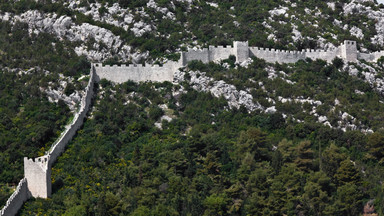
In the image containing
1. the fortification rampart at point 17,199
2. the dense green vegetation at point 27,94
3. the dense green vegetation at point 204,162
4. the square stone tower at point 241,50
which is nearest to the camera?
the fortification rampart at point 17,199

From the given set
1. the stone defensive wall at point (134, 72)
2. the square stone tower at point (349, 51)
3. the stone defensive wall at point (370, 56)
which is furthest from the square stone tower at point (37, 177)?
the stone defensive wall at point (370, 56)

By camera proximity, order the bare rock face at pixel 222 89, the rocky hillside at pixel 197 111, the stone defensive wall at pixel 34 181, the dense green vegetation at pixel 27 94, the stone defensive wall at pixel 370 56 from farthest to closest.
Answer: the stone defensive wall at pixel 370 56
the bare rock face at pixel 222 89
the dense green vegetation at pixel 27 94
the rocky hillside at pixel 197 111
the stone defensive wall at pixel 34 181

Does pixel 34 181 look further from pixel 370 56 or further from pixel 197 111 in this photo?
pixel 370 56

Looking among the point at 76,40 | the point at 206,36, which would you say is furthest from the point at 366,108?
the point at 76,40

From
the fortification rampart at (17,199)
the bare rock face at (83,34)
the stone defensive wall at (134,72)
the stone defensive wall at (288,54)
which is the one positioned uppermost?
the bare rock face at (83,34)

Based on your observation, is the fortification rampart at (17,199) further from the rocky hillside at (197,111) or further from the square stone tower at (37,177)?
the rocky hillside at (197,111)

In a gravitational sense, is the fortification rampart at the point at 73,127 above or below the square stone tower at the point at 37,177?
above

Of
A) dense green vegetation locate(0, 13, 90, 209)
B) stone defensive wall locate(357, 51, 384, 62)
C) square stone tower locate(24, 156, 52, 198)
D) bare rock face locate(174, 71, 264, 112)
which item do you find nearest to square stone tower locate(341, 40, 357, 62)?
stone defensive wall locate(357, 51, 384, 62)

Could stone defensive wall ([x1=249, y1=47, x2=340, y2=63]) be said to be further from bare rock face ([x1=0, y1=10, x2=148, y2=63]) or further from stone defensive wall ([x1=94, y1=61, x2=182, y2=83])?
bare rock face ([x1=0, y1=10, x2=148, y2=63])
